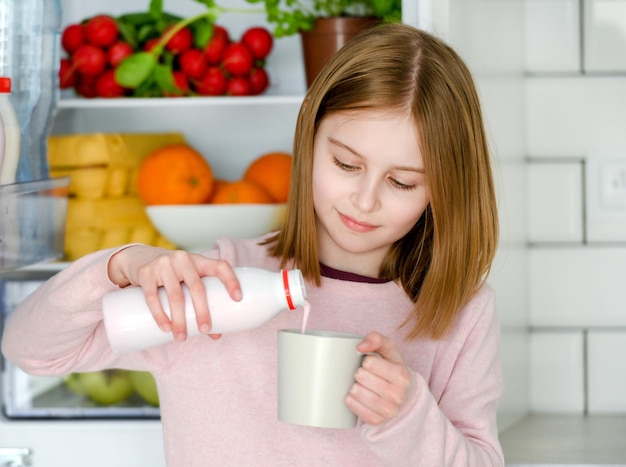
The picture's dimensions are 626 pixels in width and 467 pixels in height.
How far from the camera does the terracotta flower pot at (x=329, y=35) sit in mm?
1447

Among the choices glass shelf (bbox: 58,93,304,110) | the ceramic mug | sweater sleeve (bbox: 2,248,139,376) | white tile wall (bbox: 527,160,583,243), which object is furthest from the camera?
white tile wall (bbox: 527,160,583,243)

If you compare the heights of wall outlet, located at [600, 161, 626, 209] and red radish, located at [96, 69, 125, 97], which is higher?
red radish, located at [96, 69, 125, 97]

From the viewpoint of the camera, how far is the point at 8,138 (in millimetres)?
1001

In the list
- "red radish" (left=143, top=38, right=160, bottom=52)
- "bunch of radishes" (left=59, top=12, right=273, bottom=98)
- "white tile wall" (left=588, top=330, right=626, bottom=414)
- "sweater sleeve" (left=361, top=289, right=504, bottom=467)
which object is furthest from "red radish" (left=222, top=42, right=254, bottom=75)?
"white tile wall" (left=588, top=330, right=626, bottom=414)

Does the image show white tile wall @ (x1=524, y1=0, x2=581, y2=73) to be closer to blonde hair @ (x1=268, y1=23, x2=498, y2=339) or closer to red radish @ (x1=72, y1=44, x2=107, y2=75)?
blonde hair @ (x1=268, y1=23, x2=498, y2=339)

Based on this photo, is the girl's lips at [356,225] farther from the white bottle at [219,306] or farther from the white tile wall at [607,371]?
the white tile wall at [607,371]

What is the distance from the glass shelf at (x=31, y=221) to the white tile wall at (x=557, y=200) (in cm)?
74

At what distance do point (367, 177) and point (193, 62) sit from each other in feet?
1.97

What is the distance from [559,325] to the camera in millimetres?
1545

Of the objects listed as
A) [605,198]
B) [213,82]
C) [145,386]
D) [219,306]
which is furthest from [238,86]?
[219,306]

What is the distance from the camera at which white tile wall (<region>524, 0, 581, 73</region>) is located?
1.52 metres

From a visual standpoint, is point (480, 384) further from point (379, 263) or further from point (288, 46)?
point (288, 46)

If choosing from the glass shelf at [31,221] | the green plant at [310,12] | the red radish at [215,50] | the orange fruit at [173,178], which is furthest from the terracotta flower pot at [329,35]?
the glass shelf at [31,221]

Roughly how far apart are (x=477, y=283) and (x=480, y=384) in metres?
0.12
